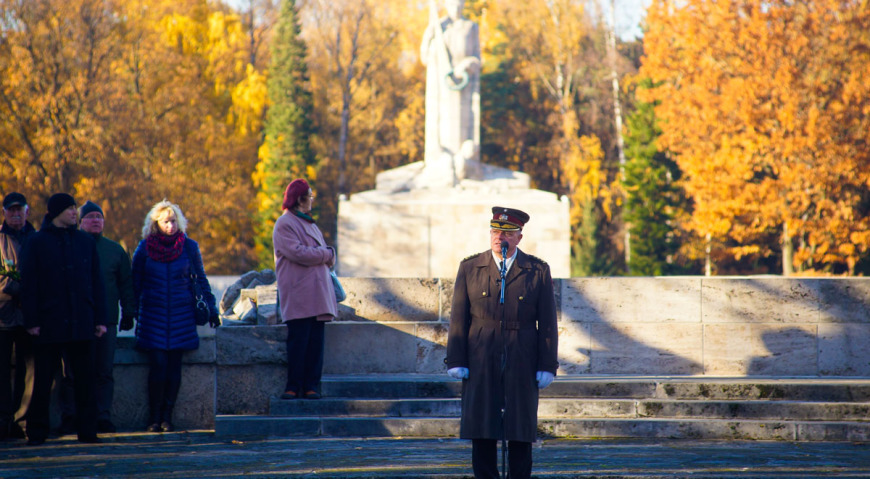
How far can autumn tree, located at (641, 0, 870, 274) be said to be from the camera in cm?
2462

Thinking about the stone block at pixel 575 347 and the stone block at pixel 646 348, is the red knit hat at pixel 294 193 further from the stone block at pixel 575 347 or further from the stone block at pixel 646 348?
the stone block at pixel 646 348

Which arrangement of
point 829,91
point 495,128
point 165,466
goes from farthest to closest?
point 495,128, point 829,91, point 165,466

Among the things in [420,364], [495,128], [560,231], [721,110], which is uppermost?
[495,128]

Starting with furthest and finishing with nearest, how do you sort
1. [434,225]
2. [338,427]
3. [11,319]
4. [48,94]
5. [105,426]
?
[48,94] < [434,225] < [338,427] < [105,426] < [11,319]

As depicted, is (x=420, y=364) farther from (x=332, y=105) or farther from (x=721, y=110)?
(x=332, y=105)

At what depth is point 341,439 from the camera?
8.02 metres

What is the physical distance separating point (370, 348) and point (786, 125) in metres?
17.9

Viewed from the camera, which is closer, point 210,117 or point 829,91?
point 829,91

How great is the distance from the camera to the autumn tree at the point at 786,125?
24625 mm

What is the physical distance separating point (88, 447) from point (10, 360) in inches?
40.0

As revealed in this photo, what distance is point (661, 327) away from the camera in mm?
9891

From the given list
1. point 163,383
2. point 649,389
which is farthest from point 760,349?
point 163,383

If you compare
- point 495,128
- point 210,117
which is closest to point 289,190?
point 210,117

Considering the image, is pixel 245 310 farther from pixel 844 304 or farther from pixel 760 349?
pixel 844 304
